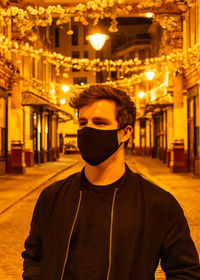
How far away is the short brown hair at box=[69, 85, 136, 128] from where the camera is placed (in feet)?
7.59

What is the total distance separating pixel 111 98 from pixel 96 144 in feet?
0.85

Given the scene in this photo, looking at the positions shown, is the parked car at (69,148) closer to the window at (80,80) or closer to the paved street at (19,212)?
the window at (80,80)

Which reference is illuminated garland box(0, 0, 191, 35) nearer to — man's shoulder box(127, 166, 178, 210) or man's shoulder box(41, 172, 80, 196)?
man's shoulder box(41, 172, 80, 196)

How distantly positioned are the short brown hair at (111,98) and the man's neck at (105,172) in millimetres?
213

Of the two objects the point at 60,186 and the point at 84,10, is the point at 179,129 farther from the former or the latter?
the point at 60,186

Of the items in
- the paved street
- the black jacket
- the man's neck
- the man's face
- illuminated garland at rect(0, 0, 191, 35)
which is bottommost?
the paved street

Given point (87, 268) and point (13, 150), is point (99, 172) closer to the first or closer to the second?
point (87, 268)

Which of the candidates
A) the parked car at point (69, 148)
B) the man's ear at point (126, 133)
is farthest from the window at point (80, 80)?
the man's ear at point (126, 133)

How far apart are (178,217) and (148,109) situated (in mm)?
32997

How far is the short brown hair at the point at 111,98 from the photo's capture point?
2314 millimetres

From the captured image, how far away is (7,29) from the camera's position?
2155 centimetres

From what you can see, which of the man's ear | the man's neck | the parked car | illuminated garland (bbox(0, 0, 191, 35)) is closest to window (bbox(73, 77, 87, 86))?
the parked car

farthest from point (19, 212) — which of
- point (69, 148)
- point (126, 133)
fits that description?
point (69, 148)

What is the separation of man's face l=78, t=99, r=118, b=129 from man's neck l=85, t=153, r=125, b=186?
0.18 m
